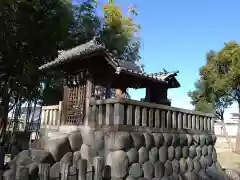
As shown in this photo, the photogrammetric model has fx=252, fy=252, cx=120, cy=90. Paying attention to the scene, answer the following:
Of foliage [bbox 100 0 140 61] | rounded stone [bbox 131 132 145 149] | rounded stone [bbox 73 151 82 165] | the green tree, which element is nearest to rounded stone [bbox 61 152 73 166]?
rounded stone [bbox 73 151 82 165]

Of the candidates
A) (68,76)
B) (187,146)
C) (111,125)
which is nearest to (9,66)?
(68,76)

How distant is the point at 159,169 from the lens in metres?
7.26

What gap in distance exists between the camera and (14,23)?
1250 cm

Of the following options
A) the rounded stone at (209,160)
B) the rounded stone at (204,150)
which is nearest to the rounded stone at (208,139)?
the rounded stone at (204,150)

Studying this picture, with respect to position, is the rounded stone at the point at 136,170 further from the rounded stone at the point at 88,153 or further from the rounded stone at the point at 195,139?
the rounded stone at the point at 195,139

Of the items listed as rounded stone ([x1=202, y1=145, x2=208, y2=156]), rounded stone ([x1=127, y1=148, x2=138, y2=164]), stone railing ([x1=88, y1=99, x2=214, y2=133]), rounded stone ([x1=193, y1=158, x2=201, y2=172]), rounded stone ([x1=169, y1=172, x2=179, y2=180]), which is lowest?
rounded stone ([x1=169, y1=172, x2=179, y2=180])

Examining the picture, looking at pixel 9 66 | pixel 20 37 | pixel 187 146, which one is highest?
pixel 20 37

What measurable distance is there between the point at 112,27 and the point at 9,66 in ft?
23.8

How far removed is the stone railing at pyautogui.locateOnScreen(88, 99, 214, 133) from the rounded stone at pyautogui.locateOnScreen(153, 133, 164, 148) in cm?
19

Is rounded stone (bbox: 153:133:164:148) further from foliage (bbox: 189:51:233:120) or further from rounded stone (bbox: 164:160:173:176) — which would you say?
foliage (bbox: 189:51:233:120)

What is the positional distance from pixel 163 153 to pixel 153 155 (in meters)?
0.48

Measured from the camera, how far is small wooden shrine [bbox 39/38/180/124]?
746 cm

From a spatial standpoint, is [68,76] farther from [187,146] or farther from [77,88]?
[187,146]

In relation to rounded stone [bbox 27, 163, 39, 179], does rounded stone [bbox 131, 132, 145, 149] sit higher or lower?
higher
